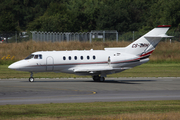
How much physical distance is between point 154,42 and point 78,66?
7892 mm

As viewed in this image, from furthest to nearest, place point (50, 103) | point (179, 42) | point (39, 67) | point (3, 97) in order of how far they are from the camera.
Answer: point (179, 42), point (39, 67), point (3, 97), point (50, 103)

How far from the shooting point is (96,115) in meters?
14.9

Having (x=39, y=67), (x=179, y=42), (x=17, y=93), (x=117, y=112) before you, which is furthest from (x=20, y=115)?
(x=179, y=42)

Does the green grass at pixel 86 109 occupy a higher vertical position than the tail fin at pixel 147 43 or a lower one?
lower

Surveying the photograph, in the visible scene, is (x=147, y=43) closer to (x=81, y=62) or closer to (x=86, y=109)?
(x=81, y=62)

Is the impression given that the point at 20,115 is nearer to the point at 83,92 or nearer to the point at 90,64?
the point at 83,92

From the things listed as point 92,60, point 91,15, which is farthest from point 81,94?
point 91,15

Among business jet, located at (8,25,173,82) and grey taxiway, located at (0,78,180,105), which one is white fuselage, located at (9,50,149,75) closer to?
business jet, located at (8,25,173,82)

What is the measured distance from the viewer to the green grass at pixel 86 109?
589 inches

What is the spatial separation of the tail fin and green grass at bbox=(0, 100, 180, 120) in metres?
14.0

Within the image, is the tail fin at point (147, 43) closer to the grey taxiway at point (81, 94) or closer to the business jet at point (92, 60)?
the business jet at point (92, 60)

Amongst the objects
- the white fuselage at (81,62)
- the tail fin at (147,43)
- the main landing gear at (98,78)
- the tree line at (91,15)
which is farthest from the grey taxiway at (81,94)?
the tree line at (91,15)

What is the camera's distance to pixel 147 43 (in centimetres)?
3303

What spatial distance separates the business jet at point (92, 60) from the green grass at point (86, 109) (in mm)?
12699
